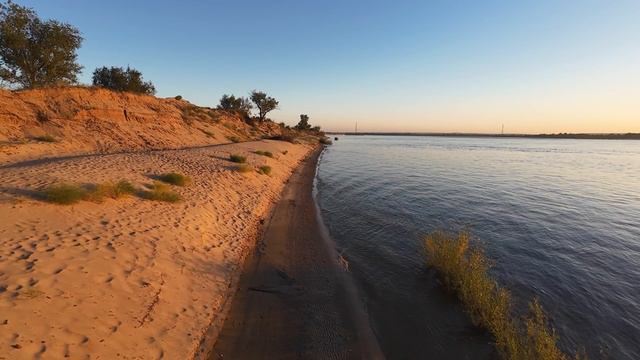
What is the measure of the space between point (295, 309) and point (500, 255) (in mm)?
8599

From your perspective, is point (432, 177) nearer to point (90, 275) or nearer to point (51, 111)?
point (90, 275)

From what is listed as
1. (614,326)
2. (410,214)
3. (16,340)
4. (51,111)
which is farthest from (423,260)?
(51,111)

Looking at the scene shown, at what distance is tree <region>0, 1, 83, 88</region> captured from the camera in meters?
26.6

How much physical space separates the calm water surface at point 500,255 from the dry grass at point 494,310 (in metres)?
0.44

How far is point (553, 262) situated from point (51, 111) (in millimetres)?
31748

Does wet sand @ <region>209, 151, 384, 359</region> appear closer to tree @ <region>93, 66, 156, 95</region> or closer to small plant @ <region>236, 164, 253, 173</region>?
small plant @ <region>236, 164, 253, 173</region>

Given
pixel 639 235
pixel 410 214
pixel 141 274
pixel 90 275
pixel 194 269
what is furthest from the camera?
pixel 410 214

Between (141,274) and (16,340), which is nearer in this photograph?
(16,340)

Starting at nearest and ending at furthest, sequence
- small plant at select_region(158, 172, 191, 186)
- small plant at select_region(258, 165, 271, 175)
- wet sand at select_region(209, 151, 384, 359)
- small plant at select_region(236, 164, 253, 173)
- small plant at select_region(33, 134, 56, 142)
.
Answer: wet sand at select_region(209, 151, 384, 359) < small plant at select_region(158, 172, 191, 186) < small plant at select_region(236, 164, 253, 173) < small plant at select_region(33, 134, 56, 142) < small plant at select_region(258, 165, 271, 175)

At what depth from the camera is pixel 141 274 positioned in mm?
7840

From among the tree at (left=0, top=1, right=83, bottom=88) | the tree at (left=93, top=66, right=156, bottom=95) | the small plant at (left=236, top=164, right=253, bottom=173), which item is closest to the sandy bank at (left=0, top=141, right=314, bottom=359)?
the small plant at (left=236, top=164, right=253, bottom=173)

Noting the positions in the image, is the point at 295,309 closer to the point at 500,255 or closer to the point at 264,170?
the point at 500,255

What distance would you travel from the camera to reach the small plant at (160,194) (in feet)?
40.5

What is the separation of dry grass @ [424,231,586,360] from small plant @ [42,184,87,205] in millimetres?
11282
